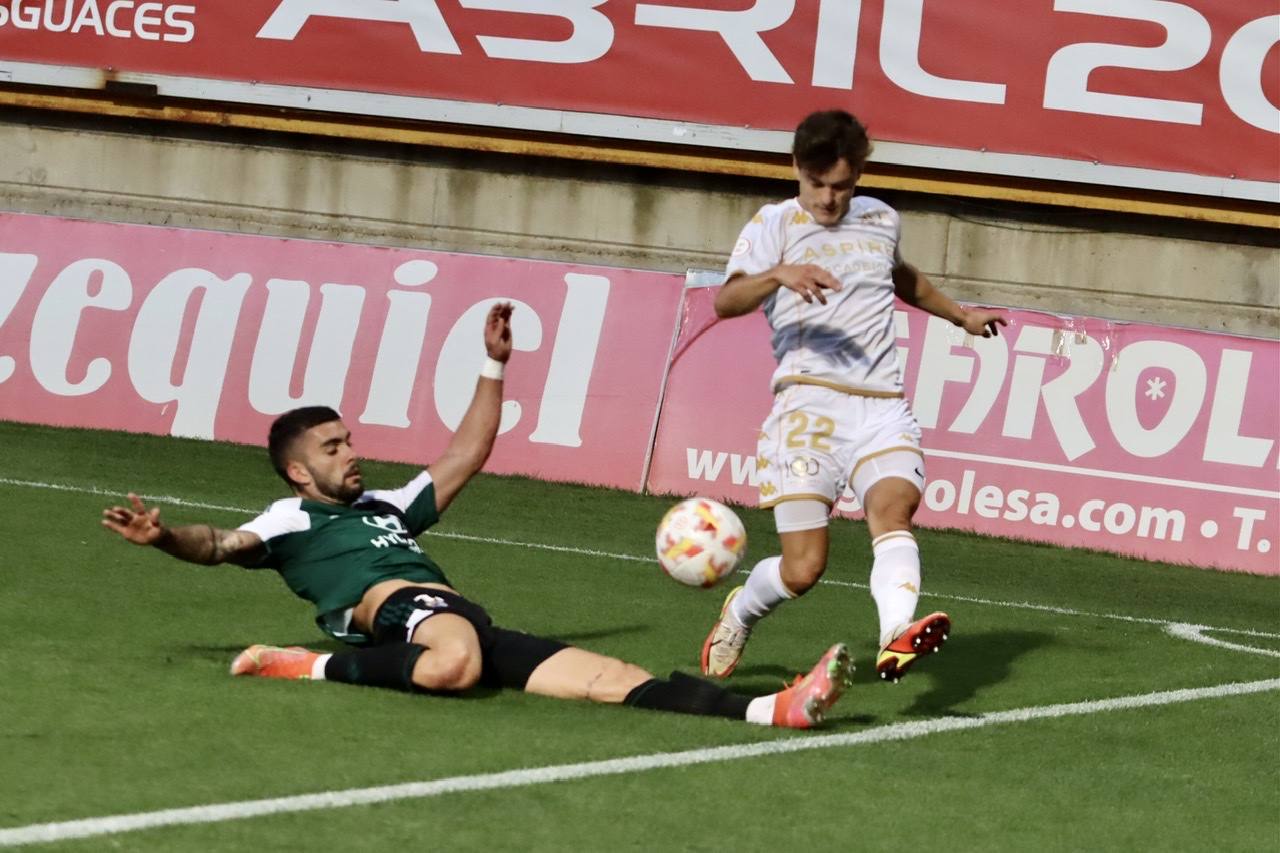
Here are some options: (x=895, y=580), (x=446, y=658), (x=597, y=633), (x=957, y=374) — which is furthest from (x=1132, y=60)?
(x=446, y=658)

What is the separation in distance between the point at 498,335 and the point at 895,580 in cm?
164

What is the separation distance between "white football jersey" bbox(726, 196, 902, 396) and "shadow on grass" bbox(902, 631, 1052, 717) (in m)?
1.09

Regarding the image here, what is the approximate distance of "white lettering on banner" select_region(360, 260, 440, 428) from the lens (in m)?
13.5

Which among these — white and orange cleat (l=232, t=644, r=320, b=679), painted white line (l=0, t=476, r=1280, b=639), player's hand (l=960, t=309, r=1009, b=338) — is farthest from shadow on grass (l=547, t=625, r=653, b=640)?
painted white line (l=0, t=476, r=1280, b=639)

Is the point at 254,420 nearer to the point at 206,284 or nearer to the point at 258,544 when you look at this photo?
the point at 206,284

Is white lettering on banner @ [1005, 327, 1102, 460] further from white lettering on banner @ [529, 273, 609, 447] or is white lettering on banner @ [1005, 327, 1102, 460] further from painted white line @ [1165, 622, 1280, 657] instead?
painted white line @ [1165, 622, 1280, 657]

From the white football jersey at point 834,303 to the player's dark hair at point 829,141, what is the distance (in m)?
0.29

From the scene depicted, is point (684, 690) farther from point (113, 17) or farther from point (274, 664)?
point (113, 17)

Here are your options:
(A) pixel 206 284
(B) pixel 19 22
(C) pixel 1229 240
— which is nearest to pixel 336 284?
(A) pixel 206 284

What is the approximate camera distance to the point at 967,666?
297 inches

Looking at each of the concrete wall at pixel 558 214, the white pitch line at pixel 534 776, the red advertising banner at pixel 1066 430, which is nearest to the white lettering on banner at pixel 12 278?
the concrete wall at pixel 558 214

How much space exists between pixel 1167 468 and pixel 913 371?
177 centimetres

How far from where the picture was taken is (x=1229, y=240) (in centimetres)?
1473

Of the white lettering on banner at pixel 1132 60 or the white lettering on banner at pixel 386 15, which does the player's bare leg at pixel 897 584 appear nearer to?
the white lettering on banner at pixel 1132 60
